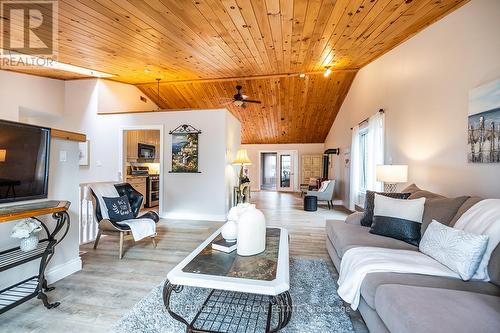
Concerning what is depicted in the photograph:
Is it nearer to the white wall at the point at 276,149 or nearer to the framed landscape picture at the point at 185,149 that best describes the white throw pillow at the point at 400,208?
the framed landscape picture at the point at 185,149

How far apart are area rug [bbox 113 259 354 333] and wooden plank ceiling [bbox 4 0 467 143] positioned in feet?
9.91

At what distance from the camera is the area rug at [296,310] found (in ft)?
5.64

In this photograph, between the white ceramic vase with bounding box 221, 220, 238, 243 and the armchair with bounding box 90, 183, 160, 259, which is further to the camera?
the armchair with bounding box 90, 183, 160, 259

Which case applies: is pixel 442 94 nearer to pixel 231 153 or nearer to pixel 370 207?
pixel 370 207

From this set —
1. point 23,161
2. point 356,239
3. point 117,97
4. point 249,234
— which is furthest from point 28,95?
point 356,239

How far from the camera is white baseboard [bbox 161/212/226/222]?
17.0 feet

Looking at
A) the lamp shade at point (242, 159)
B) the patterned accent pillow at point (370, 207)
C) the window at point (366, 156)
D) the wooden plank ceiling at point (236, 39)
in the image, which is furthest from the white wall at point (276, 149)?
the patterned accent pillow at point (370, 207)

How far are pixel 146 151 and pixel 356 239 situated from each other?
601cm

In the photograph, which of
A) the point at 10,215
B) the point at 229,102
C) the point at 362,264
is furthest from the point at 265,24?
the point at 229,102

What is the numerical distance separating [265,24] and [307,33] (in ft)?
2.21

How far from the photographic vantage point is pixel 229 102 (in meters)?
7.15

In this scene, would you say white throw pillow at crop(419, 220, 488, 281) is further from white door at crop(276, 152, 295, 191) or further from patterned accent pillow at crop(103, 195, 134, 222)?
white door at crop(276, 152, 295, 191)

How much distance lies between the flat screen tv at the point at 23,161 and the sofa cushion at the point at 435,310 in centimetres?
272

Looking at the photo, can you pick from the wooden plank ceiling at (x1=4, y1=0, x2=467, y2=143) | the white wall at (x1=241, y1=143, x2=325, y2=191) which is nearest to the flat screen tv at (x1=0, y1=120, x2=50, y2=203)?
the wooden plank ceiling at (x1=4, y1=0, x2=467, y2=143)
